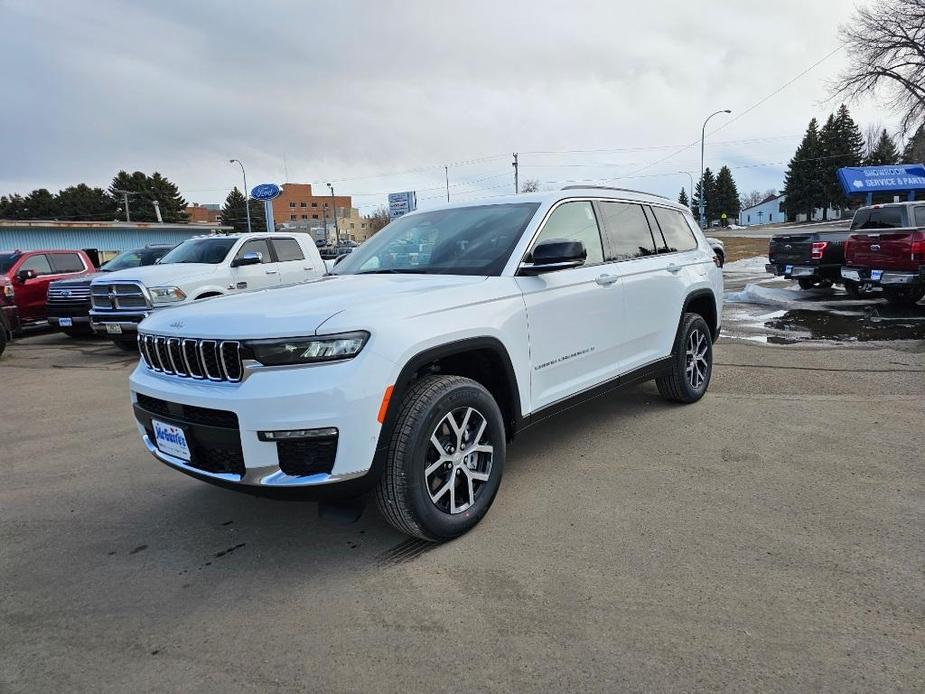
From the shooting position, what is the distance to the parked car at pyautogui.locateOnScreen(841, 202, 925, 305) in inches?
386

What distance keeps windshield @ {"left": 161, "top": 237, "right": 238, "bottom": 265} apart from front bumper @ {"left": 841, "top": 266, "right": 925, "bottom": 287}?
1103 cm

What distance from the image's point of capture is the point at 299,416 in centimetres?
260

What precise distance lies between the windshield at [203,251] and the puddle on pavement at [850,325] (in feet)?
28.4

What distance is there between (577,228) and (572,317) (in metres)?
0.73

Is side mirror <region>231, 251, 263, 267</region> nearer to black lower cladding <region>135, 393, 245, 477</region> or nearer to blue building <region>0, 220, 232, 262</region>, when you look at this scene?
black lower cladding <region>135, 393, 245, 477</region>

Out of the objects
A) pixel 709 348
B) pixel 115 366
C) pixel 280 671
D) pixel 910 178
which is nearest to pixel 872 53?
pixel 910 178

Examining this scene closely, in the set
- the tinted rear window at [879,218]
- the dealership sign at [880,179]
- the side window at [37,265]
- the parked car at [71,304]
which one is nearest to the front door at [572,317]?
the tinted rear window at [879,218]

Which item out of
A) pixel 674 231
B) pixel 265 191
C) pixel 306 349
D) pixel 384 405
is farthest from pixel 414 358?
pixel 265 191

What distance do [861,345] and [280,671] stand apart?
845 cm

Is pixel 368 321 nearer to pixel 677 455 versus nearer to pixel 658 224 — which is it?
pixel 677 455

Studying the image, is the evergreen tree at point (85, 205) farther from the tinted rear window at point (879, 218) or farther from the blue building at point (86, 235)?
the tinted rear window at point (879, 218)

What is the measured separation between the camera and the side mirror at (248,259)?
31.0 feet

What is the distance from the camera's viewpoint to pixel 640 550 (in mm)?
3043

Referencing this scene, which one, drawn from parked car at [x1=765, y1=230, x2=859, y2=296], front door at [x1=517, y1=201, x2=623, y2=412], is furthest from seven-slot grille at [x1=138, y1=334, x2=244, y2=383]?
parked car at [x1=765, y1=230, x2=859, y2=296]
